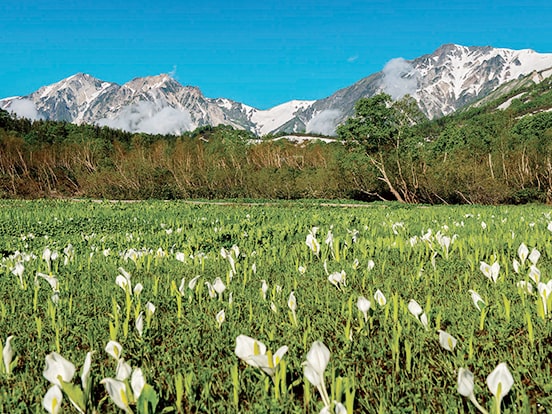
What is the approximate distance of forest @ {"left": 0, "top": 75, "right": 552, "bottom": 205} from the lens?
32.2m

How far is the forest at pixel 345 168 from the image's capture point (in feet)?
105

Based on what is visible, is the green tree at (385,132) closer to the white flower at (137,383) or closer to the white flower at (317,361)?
the white flower at (317,361)

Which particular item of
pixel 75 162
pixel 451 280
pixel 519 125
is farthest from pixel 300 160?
pixel 451 280

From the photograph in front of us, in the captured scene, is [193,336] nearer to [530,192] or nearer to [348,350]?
[348,350]

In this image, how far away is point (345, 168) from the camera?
127ft

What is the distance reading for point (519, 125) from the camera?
83875 mm

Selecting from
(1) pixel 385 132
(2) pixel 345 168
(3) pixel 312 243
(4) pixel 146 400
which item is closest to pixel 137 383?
(4) pixel 146 400

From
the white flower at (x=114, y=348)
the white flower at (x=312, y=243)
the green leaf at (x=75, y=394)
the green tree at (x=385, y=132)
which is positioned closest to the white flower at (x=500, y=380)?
the green leaf at (x=75, y=394)

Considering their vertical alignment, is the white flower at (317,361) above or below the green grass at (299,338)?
above

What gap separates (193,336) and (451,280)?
8.23 feet

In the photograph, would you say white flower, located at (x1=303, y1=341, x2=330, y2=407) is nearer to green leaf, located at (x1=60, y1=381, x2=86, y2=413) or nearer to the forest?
green leaf, located at (x1=60, y1=381, x2=86, y2=413)

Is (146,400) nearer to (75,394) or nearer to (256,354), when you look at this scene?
(75,394)

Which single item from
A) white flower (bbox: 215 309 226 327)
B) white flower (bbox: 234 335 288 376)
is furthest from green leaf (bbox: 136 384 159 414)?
white flower (bbox: 215 309 226 327)

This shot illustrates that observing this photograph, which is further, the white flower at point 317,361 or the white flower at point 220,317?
the white flower at point 220,317
